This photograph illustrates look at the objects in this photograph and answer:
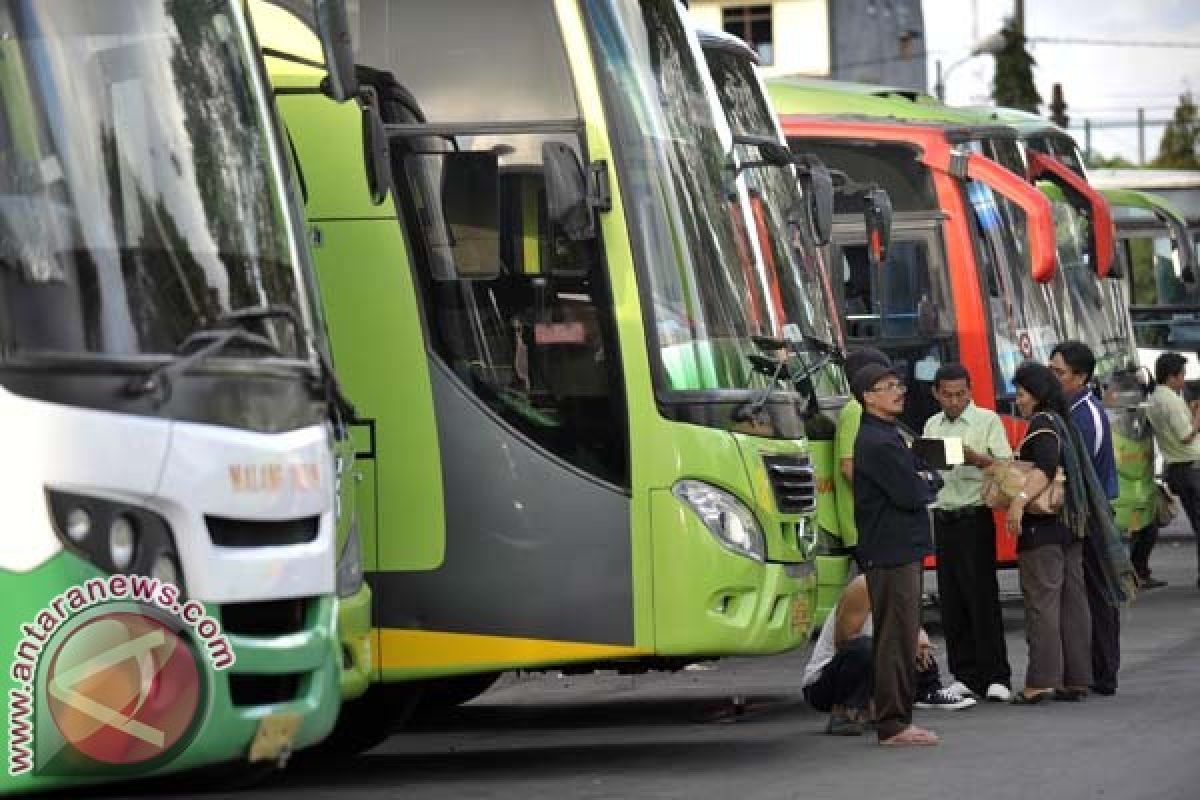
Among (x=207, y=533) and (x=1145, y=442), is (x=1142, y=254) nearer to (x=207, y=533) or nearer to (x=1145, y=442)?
(x=1145, y=442)

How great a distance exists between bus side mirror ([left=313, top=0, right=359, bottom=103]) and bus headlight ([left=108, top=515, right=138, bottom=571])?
224 cm

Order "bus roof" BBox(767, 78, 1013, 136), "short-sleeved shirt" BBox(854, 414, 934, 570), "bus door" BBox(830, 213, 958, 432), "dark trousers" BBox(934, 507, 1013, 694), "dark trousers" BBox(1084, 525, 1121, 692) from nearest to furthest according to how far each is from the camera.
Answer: "short-sleeved shirt" BBox(854, 414, 934, 570)
"dark trousers" BBox(934, 507, 1013, 694)
"dark trousers" BBox(1084, 525, 1121, 692)
"bus door" BBox(830, 213, 958, 432)
"bus roof" BBox(767, 78, 1013, 136)

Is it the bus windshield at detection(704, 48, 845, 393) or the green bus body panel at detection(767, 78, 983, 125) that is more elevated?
the green bus body panel at detection(767, 78, 983, 125)

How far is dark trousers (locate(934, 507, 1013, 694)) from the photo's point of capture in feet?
52.8

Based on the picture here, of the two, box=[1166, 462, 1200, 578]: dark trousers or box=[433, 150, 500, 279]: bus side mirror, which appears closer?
box=[433, 150, 500, 279]: bus side mirror

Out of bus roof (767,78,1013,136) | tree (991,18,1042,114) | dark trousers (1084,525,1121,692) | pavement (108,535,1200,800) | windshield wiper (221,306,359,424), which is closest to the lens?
windshield wiper (221,306,359,424)

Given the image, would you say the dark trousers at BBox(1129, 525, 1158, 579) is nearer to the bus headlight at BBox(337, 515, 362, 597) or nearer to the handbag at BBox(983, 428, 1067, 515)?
the handbag at BBox(983, 428, 1067, 515)

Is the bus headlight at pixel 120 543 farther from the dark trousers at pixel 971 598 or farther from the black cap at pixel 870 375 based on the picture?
the dark trousers at pixel 971 598

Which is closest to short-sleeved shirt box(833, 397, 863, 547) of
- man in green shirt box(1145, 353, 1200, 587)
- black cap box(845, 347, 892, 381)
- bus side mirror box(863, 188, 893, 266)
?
black cap box(845, 347, 892, 381)

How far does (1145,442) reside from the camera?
2312 centimetres

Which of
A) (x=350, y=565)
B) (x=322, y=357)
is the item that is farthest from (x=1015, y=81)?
(x=322, y=357)

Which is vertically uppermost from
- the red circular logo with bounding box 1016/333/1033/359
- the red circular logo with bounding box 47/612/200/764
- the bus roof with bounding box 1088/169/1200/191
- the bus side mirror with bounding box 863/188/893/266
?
the bus roof with bounding box 1088/169/1200/191

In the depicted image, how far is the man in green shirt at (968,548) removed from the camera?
1596 centimetres

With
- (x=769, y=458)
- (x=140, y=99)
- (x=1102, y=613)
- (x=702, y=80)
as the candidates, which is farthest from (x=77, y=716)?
(x=1102, y=613)
